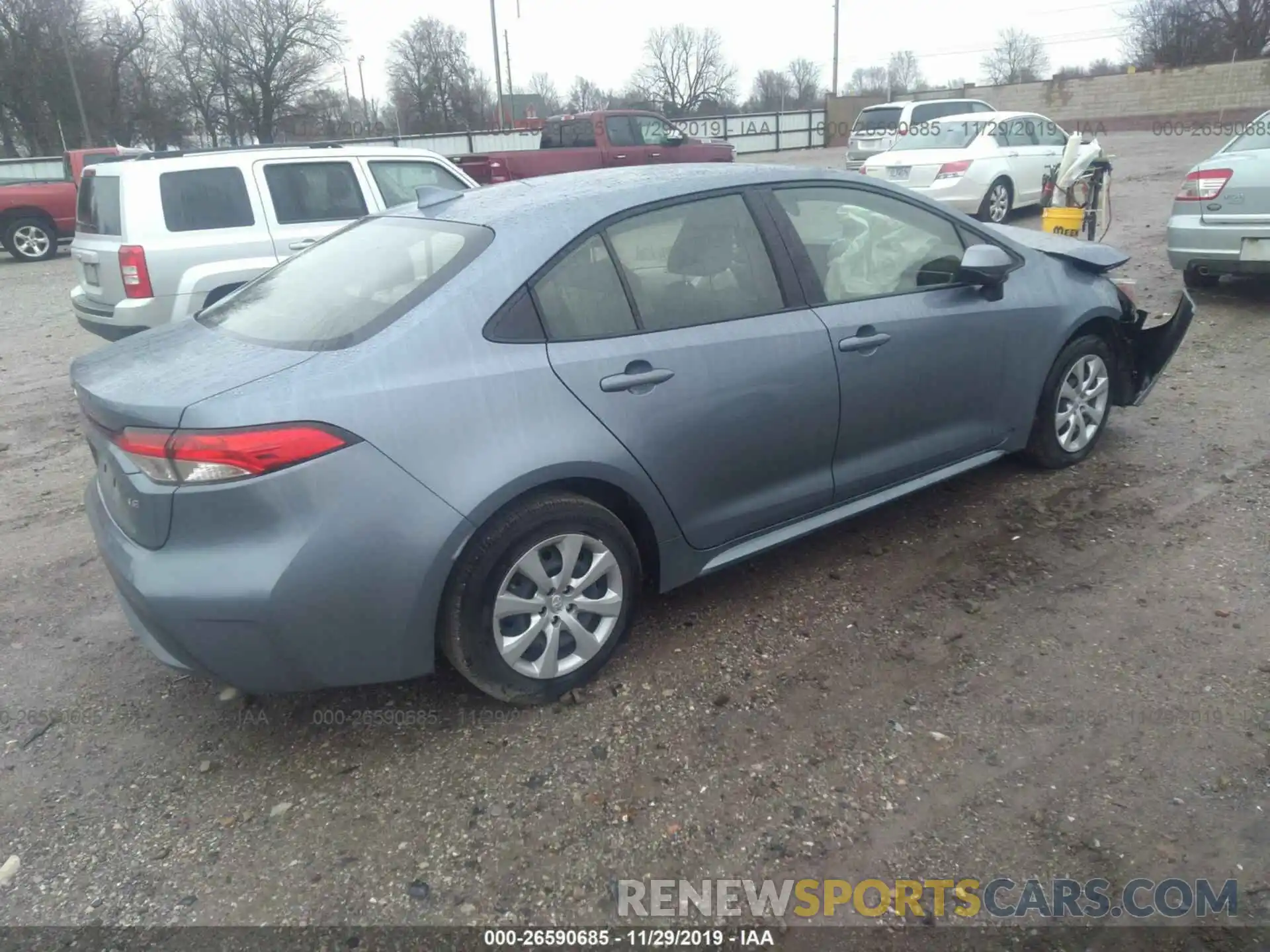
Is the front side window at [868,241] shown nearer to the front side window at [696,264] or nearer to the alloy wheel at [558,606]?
the front side window at [696,264]

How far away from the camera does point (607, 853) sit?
2422 millimetres

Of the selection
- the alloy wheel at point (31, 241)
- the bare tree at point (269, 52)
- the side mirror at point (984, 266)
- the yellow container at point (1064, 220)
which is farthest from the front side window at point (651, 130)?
the bare tree at point (269, 52)

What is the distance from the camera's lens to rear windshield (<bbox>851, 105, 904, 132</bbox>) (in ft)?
62.7

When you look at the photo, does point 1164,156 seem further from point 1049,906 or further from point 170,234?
point 1049,906

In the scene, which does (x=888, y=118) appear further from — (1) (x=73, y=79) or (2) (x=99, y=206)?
(1) (x=73, y=79)

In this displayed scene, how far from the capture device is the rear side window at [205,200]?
21.6 feet

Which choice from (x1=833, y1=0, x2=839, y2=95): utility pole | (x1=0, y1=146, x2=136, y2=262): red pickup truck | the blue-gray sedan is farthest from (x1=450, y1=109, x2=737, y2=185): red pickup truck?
(x1=833, y1=0, x2=839, y2=95): utility pole

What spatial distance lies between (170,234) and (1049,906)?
264 inches

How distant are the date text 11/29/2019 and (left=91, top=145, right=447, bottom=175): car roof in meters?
6.36

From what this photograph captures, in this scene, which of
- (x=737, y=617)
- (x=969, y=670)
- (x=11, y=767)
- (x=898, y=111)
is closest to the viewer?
(x=11, y=767)

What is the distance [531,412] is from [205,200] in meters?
5.21

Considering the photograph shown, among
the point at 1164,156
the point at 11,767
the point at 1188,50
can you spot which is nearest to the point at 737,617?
the point at 11,767

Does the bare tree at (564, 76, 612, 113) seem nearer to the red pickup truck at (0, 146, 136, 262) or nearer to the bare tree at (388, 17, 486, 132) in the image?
the bare tree at (388, 17, 486, 132)

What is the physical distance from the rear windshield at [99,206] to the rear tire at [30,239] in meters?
10.5
